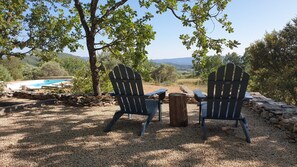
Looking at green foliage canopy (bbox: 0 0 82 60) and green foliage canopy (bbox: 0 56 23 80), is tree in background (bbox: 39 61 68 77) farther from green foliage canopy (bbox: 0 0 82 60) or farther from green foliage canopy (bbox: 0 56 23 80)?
green foliage canopy (bbox: 0 0 82 60)

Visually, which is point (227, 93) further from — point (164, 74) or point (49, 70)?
point (164, 74)

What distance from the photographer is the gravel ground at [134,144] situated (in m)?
2.39

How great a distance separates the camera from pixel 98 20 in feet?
17.9

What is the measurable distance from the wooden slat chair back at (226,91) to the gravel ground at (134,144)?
342 millimetres

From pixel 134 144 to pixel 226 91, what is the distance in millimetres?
1416

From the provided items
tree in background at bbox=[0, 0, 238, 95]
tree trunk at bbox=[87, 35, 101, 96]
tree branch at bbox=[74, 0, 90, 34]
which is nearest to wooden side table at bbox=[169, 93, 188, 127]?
tree in background at bbox=[0, 0, 238, 95]

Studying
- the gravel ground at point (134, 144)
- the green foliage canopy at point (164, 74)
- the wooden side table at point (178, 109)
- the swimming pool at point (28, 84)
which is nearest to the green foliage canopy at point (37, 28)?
the gravel ground at point (134, 144)

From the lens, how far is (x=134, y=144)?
2.89 meters

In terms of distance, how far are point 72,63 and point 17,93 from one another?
1142 inches

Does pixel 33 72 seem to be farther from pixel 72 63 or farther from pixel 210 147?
pixel 210 147

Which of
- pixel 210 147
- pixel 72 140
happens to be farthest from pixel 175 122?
pixel 72 140

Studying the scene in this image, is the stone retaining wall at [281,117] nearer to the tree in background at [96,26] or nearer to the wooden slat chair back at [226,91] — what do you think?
the wooden slat chair back at [226,91]

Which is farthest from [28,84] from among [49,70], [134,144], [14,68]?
[134,144]

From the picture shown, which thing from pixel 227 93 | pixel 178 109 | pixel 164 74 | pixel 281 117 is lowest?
pixel 164 74
